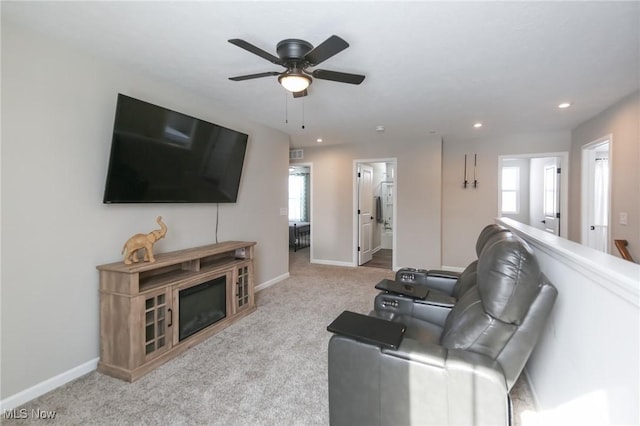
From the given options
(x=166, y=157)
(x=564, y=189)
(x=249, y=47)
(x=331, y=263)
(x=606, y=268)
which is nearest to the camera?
(x=606, y=268)

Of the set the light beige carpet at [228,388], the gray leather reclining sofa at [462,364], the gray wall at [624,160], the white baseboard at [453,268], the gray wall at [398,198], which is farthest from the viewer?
the white baseboard at [453,268]

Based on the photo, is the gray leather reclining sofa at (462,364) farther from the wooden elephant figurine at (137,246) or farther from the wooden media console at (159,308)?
the wooden elephant figurine at (137,246)

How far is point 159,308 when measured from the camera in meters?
2.33

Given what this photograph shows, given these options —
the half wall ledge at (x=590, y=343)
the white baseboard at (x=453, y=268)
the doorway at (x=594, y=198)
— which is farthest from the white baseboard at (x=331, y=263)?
the half wall ledge at (x=590, y=343)

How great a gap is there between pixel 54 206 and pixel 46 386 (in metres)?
1.27

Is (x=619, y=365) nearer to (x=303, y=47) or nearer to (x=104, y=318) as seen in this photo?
(x=303, y=47)

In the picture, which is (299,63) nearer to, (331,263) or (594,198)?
(331,263)

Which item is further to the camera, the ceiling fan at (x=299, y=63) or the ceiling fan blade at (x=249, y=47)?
the ceiling fan at (x=299, y=63)

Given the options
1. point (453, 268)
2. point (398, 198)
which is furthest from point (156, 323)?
point (453, 268)

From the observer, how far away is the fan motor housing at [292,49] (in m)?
1.93

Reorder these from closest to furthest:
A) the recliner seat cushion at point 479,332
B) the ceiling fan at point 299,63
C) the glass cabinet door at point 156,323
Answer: the recliner seat cushion at point 479,332, the ceiling fan at point 299,63, the glass cabinet door at point 156,323

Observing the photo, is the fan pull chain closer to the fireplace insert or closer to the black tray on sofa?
the fireplace insert

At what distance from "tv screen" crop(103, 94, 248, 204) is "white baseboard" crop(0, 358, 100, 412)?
1.31 m

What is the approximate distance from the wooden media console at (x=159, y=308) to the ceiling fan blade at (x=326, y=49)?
6.39 ft
